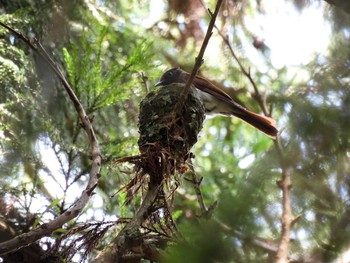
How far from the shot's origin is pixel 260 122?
4.30 m

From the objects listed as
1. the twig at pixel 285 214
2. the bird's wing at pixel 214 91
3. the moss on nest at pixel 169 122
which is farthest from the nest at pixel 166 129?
the bird's wing at pixel 214 91

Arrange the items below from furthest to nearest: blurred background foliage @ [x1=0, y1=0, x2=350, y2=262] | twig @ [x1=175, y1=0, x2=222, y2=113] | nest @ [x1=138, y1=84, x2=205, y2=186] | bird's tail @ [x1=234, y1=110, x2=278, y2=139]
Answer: bird's tail @ [x1=234, y1=110, x2=278, y2=139] < nest @ [x1=138, y1=84, x2=205, y2=186] < twig @ [x1=175, y1=0, x2=222, y2=113] < blurred background foliage @ [x1=0, y1=0, x2=350, y2=262]

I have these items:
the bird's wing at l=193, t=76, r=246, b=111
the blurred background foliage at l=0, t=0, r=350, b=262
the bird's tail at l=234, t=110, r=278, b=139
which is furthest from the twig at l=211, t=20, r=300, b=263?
the bird's wing at l=193, t=76, r=246, b=111

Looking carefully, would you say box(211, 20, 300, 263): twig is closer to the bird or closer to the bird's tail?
the bird's tail

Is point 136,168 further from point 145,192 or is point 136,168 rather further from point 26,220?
point 26,220

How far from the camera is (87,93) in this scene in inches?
131

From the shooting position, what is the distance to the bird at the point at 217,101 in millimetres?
4258

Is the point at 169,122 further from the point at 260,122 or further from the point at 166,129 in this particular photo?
the point at 260,122

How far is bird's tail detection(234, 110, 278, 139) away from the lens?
13.0 ft

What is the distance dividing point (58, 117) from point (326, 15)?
2.13 m

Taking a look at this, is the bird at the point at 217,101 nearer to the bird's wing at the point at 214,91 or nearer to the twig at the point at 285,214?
the bird's wing at the point at 214,91

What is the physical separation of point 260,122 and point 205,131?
200 centimetres

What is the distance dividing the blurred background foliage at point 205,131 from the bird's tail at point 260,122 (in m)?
0.09

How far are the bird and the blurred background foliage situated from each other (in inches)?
4.8
